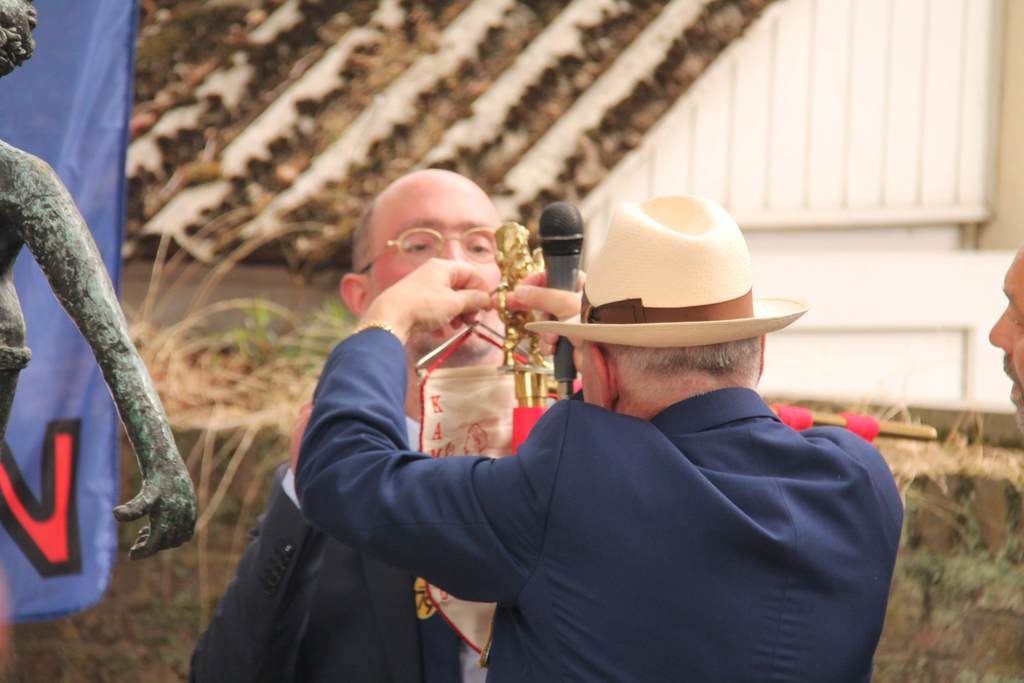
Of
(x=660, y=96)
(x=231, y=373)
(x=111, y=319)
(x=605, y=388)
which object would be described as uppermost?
(x=660, y=96)

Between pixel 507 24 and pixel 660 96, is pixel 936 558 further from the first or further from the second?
pixel 507 24

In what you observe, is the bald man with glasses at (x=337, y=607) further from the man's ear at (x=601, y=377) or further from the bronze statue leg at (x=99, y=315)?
the bronze statue leg at (x=99, y=315)

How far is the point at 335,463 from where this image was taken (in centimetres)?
207

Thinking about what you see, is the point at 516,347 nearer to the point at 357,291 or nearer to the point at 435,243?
the point at 435,243

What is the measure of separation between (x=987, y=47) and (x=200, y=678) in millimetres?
4257

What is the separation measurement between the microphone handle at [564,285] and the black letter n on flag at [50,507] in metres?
1.29

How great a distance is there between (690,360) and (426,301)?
1.87 ft

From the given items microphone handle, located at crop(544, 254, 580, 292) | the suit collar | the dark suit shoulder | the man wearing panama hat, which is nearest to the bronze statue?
the man wearing panama hat

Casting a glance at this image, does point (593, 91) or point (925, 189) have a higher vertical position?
point (593, 91)

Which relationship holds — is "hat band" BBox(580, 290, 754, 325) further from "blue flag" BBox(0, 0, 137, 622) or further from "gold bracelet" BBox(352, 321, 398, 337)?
"blue flag" BBox(0, 0, 137, 622)

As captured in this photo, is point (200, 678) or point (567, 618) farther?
point (200, 678)

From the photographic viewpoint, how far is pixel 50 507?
296cm

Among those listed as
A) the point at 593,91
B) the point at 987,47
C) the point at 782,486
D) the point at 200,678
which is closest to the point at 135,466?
the point at 200,678

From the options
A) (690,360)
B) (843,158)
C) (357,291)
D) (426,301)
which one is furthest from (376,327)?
(843,158)
